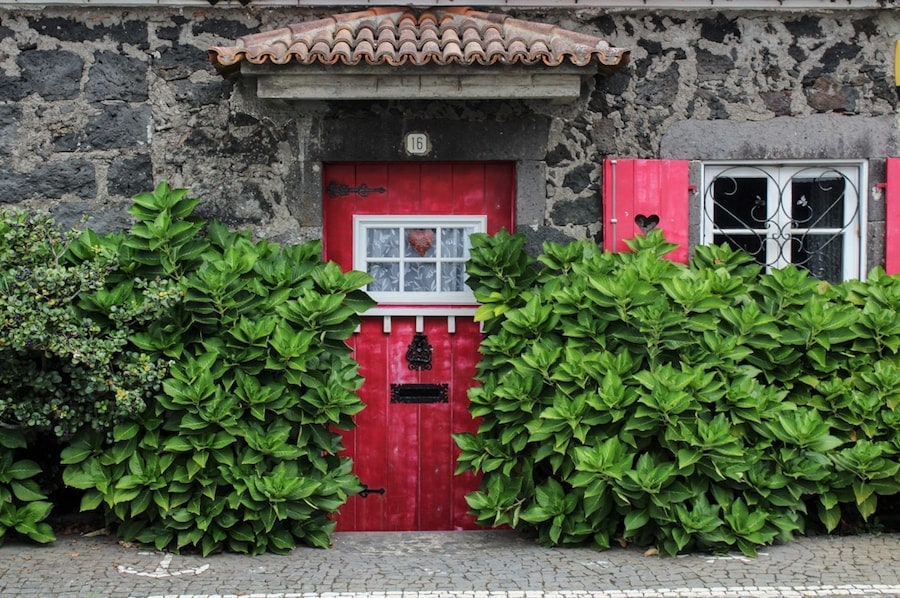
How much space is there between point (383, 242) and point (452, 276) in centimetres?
50

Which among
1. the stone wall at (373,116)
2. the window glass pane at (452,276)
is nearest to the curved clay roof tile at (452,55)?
the stone wall at (373,116)

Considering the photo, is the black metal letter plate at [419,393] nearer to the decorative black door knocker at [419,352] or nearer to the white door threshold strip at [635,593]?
the decorative black door knocker at [419,352]

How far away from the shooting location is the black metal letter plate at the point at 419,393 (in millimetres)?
6918

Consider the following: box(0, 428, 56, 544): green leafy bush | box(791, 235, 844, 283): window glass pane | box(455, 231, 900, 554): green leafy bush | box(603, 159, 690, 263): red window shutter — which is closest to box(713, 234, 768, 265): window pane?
box(791, 235, 844, 283): window glass pane

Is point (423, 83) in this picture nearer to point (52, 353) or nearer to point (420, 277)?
point (420, 277)

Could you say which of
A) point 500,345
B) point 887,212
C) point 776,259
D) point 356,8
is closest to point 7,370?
point 500,345

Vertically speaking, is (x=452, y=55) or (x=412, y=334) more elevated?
(x=452, y=55)

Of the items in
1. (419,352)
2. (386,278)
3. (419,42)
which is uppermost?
(419,42)

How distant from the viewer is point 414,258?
6918 millimetres

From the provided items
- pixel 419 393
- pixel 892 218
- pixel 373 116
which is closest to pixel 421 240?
pixel 373 116

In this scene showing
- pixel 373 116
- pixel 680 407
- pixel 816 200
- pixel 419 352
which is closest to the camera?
pixel 680 407

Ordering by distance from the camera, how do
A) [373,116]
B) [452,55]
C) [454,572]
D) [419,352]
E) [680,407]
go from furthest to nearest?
1. [419,352]
2. [373,116]
3. [452,55]
4. [680,407]
5. [454,572]

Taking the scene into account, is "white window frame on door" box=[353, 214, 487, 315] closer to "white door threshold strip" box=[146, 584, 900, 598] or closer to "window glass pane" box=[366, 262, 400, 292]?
"window glass pane" box=[366, 262, 400, 292]

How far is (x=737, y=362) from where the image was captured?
607 cm
